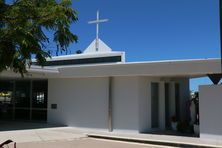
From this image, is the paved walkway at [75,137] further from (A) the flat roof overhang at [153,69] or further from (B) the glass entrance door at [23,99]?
(B) the glass entrance door at [23,99]

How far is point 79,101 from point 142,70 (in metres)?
4.58

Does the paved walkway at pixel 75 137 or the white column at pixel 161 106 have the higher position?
the white column at pixel 161 106

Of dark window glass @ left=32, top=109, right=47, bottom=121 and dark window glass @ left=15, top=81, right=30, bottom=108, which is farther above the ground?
dark window glass @ left=15, top=81, right=30, bottom=108

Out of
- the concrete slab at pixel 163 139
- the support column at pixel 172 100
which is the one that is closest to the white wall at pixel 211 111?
the concrete slab at pixel 163 139

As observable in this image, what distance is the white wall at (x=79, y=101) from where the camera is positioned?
770 inches

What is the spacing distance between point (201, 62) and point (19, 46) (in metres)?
11.2

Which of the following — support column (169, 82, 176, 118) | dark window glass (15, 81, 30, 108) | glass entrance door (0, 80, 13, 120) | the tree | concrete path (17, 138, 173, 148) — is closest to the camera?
the tree

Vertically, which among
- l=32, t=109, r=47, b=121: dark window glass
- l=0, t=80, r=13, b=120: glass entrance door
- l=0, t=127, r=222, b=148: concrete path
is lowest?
l=0, t=127, r=222, b=148: concrete path

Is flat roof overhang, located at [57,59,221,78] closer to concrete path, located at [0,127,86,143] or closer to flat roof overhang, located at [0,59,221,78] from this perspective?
flat roof overhang, located at [0,59,221,78]

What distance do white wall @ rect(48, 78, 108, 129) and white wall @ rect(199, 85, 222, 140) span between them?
5.06 metres

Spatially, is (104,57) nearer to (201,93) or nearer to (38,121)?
(38,121)

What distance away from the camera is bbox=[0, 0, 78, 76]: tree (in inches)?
214

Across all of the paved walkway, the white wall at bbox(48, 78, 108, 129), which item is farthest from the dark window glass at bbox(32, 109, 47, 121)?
the paved walkway

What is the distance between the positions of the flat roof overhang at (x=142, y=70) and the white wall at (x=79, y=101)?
67 centimetres
